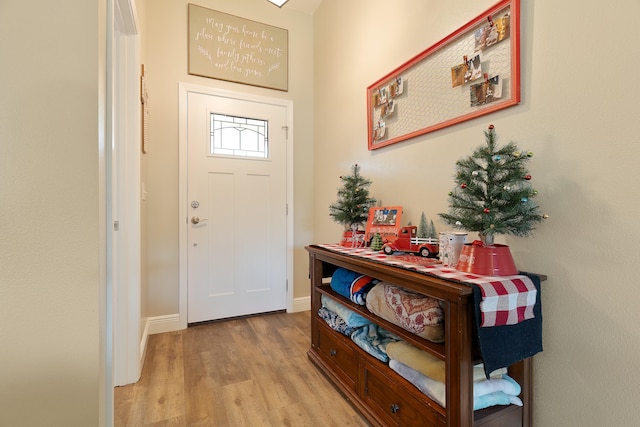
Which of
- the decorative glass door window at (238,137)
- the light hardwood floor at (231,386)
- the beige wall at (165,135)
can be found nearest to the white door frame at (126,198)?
the light hardwood floor at (231,386)

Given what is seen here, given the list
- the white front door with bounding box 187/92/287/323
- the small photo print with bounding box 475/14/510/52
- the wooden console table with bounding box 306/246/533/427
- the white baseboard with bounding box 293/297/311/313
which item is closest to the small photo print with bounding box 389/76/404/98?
the small photo print with bounding box 475/14/510/52

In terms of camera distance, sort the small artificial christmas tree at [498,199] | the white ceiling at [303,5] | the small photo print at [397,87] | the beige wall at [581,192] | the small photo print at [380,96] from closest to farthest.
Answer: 1. the beige wall at [581,192]
2. the small artificial christmas tree at [498,199]
3. the small photo print at [397,87]
4. the small photo print at [380,96]
5. the white ceiling at [303,5]

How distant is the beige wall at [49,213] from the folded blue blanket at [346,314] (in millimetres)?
1115

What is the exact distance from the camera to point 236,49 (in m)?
2.67

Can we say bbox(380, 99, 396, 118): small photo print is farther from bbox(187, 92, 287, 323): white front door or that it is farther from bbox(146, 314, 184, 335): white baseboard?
bbox(146, 314, 184, 335): white baseboard

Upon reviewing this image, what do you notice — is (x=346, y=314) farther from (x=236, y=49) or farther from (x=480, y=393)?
(x=236, y=49)

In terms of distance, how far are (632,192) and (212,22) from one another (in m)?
3.05

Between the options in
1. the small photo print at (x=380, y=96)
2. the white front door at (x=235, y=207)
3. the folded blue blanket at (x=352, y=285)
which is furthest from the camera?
the white front door at (x=235, y=207)

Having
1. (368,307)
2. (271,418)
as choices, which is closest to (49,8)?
(368,307)

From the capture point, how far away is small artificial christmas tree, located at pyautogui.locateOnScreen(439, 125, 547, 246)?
3.35 feet

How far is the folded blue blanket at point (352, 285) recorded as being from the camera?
1.49 metres

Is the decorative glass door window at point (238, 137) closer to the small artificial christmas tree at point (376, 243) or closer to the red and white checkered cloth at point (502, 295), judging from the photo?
the small artificial christmas tree at point (376, 243)

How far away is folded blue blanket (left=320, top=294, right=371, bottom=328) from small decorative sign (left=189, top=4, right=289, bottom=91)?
83.7 inches

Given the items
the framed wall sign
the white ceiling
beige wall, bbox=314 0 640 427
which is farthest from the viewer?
the white ceiling
